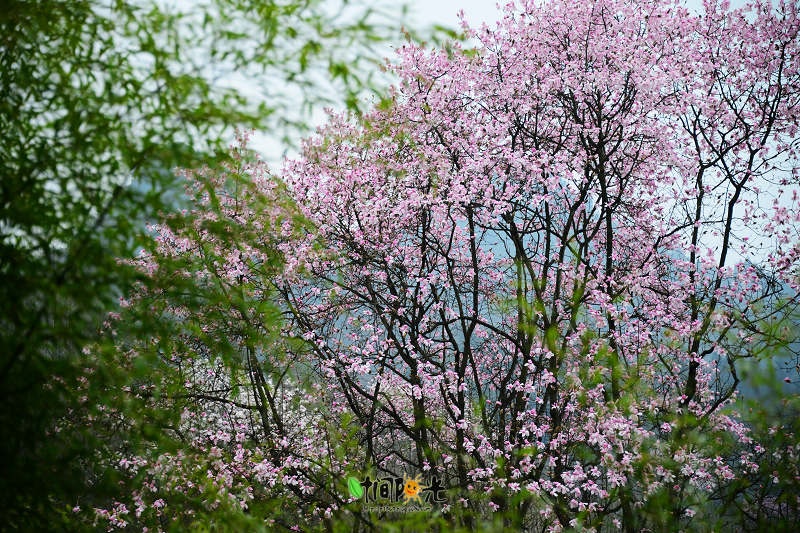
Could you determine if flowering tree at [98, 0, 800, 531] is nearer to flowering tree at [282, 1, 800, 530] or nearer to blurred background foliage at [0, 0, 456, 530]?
Answer: flowering tree at [282, 1, 800, 530]

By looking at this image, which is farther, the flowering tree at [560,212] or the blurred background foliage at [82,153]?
the flowering tree at [560,212]

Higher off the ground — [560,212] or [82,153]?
[560,212]

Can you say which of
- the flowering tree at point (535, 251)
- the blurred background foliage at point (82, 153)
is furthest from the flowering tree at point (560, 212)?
the blurred background foliage at point (82, 153)

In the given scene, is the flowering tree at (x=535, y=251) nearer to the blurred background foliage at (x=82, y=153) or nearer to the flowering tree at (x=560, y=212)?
the flowering tree at (x=560, y=212)

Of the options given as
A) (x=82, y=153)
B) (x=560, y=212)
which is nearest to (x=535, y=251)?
(x=560, y=212)

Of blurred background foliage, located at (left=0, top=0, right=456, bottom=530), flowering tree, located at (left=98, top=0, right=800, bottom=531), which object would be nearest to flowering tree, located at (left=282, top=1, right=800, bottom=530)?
flowering tree, located at (left=98, top=0, right=800, bottom=531)

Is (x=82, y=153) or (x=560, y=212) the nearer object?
(x=82, y=153)

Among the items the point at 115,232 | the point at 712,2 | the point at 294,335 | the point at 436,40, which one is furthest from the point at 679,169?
the point at 115,232

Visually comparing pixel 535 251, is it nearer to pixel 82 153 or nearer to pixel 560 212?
pixel 560 212

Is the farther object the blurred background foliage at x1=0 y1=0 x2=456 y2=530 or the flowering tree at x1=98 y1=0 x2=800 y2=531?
the flowering tree at x1=98 y1=0 x2=800 y2=531

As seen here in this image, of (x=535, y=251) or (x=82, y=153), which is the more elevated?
(x=535, y=251)

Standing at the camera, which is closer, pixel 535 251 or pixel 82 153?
pixel 82 153

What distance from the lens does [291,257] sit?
6125mm

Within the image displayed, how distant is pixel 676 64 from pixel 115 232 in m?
5.78
